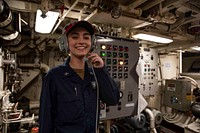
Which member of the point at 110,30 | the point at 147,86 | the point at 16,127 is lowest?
the point at 16,127

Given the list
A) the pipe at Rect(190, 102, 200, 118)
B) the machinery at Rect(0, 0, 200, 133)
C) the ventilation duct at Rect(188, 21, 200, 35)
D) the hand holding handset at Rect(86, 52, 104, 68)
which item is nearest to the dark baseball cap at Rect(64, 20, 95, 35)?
the hand holding handset at Rect(86, 52, 104, 68)

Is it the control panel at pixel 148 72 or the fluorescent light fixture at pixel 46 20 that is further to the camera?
the control panel at pixel 148 72

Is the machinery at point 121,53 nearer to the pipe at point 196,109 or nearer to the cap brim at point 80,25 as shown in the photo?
the pipe at point 196,109

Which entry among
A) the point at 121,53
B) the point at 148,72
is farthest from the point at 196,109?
the point at 121,53

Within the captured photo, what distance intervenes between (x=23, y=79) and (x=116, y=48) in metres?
3.30

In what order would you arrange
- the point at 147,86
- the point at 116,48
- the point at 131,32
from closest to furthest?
1. the point at 116,48
2. the point at 131,32
3. the point at 147,86

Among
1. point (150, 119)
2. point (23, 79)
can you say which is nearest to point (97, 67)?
point (150, 119)

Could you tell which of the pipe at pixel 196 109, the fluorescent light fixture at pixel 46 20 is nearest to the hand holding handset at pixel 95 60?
the fluorescent light fixture at pixel 46 20

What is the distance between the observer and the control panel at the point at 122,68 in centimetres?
236

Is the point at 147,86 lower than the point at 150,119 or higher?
higher

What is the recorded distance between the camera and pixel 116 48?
8.06 feet

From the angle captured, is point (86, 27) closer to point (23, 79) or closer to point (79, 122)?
point (79, 122)

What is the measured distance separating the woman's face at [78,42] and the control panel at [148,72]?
10.3 feet

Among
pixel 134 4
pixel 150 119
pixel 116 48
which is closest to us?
pixel 134 4
